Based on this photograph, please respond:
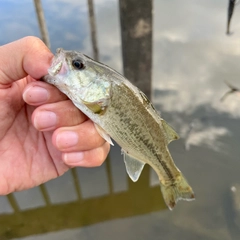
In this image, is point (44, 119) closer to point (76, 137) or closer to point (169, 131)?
point (76, 137)

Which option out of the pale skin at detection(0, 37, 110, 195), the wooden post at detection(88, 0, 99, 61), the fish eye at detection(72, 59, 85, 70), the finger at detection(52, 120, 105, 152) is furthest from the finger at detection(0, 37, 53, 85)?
the wooden post at detection(88, 0, 99, 61)

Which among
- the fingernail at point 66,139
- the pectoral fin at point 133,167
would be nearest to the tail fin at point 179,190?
the pectoral fin at point 133,167

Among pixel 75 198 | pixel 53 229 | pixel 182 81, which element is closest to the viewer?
pixel 53 229

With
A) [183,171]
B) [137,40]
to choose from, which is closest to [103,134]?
[183,171]

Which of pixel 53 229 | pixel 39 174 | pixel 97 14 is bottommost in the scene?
pixel 53 229

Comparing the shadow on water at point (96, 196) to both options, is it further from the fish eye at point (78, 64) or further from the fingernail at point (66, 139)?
the fish eye at point (78, 64)

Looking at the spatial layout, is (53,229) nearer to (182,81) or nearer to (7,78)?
(7,78)

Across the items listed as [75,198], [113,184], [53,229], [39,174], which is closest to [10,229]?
[53,229]

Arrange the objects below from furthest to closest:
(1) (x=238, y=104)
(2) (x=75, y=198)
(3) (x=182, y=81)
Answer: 1. (3) (x=182, y=81)
2. (1) (x=238, y=104)
3. (2) (x=75, y=198)
